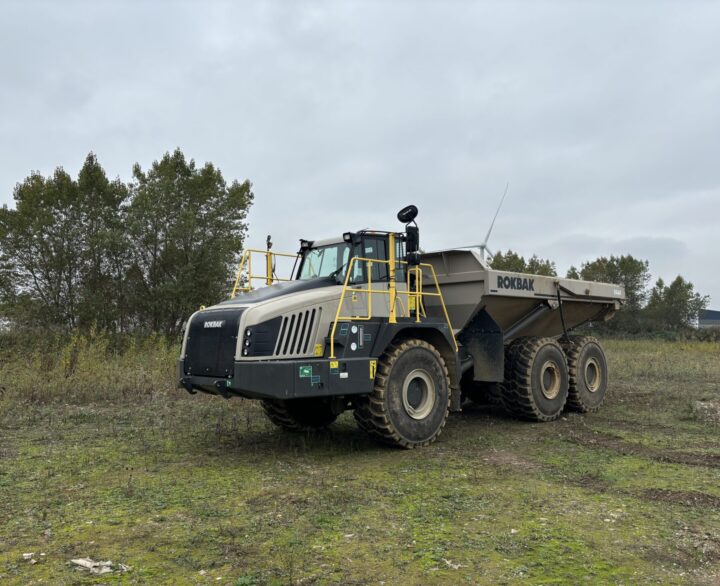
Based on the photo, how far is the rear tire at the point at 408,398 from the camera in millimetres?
7727

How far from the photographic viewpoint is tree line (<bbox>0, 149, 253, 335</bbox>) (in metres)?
27.4

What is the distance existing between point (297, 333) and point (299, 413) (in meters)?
2.25

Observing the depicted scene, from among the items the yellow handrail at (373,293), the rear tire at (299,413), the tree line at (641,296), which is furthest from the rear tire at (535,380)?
the tree line at (641,296)

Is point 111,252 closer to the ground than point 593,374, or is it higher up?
higher up

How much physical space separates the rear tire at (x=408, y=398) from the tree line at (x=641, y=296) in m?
45.6

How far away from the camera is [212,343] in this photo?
294 inches

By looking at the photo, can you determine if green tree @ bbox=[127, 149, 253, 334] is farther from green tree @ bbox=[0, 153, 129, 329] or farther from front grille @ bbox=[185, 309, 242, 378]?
front grille @ bbox=[185, 309, 242, 378]

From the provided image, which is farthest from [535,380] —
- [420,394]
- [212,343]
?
[212,343]

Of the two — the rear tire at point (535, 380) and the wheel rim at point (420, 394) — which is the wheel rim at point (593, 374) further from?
the wheel rim at point (420, 394)

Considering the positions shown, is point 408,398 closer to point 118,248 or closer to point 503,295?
point 503,295

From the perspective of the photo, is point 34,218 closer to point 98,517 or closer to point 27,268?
point 27,268

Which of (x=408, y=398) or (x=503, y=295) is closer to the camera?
(x=408, y=398)

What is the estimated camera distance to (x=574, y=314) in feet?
40.3

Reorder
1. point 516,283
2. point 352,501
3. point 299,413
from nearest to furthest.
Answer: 1. point 352,501
2. point 299,413
3. point 516,283
